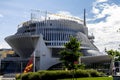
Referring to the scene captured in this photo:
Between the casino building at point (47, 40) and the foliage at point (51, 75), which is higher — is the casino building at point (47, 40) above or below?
above

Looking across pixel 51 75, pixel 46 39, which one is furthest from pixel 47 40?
pixel 51 75

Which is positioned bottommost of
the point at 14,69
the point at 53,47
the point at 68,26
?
the point at 14,69

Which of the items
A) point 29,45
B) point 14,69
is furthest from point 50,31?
point 14,69

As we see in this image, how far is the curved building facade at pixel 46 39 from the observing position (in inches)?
4904

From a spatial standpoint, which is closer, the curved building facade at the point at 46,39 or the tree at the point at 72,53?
the tree at the point at 72,53

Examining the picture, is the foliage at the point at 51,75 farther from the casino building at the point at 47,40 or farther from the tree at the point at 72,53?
the casino building at the point at 47,40

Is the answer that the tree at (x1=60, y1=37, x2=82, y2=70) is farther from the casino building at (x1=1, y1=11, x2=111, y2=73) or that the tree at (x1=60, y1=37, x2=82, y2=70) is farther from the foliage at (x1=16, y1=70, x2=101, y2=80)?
the casino building at (x1=1, y1=11, x2=111, y2=73)

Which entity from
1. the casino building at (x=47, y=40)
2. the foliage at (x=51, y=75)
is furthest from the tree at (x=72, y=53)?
the casino building at (x=47, y=40)


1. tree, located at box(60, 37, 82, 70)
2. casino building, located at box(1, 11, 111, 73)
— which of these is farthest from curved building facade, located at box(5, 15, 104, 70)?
tree, located at box(60, 37, 82, 70)

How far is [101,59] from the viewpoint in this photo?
12150cm

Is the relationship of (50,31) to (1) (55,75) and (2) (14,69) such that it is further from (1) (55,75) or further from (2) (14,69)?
(1) (55,75)

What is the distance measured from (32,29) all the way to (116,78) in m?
114

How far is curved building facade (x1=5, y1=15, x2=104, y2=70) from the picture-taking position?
12456 cm

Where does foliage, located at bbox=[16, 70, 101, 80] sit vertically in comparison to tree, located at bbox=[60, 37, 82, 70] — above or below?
below
